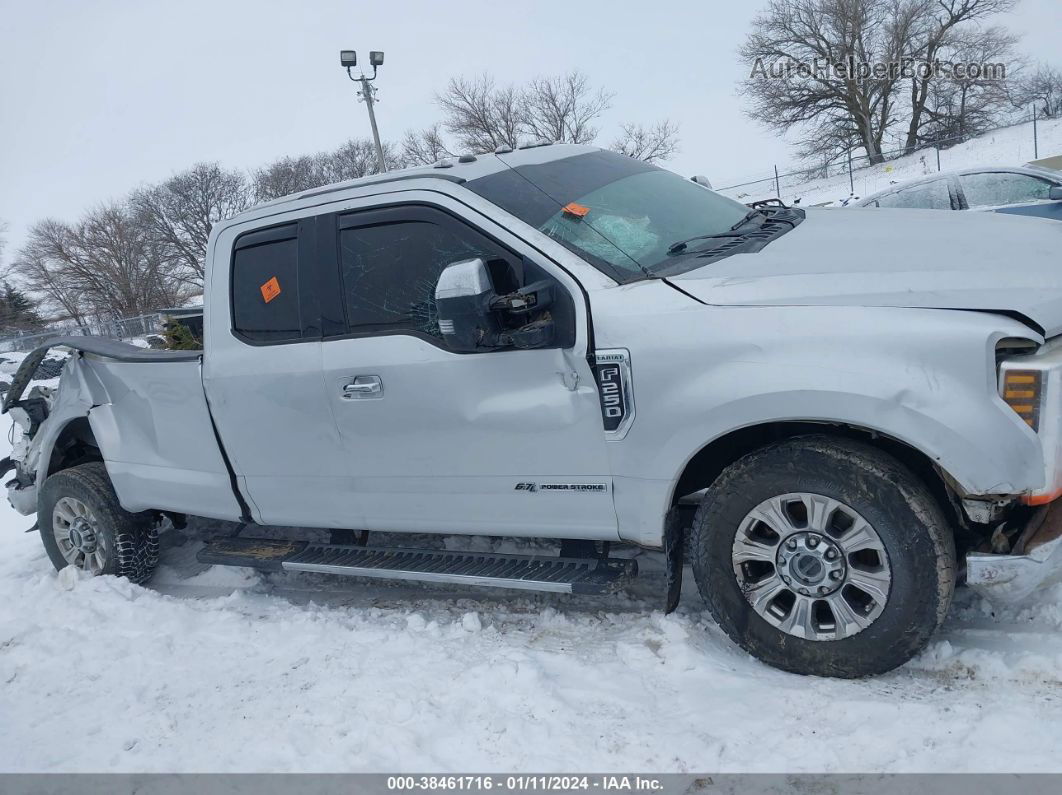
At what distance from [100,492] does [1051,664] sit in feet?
15.6

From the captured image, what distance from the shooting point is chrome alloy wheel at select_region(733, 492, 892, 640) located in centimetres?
275

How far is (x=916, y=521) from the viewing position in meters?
2.63

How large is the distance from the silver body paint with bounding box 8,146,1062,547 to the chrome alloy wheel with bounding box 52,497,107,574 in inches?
29.1

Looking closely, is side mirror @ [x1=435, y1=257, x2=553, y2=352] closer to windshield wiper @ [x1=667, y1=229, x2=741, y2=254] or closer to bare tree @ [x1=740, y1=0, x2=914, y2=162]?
windshield wiper @ [x1=667, y1=229, x2=741, y2=254]

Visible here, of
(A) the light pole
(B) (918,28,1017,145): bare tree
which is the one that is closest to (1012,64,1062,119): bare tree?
(B) (918,28,1017,145): bare tree

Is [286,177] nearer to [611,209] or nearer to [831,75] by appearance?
[831,75]

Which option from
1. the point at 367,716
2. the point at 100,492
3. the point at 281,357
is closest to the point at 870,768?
the point at 367,716

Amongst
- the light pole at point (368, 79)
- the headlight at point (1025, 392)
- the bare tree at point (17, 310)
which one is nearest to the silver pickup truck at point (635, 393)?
the headlight at point (1025, 392)

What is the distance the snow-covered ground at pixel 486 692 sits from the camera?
264 cm

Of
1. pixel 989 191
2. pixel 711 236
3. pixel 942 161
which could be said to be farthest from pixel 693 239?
pixel 942 161

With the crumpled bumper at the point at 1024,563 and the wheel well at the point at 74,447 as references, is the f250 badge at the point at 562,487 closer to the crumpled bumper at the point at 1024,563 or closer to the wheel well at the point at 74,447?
the crumpled bumper at the point at 1024,563

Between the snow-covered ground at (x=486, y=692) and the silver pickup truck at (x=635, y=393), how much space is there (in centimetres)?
24

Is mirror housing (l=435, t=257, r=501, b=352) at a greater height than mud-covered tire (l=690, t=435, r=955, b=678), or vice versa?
mirror housing (l=435, t=257, r=501, b=352)

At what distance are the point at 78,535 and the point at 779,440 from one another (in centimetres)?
426
